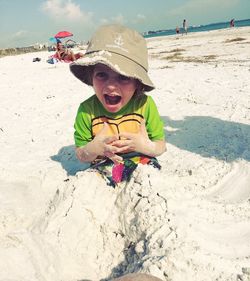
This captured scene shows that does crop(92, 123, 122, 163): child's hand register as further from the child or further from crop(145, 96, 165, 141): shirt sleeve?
crop(145, 96, 165, 141): shirt sleeve

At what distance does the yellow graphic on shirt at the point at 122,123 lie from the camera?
10.0 feet

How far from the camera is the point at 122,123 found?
3.05 m

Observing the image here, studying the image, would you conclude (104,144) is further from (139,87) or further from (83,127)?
(139,87)

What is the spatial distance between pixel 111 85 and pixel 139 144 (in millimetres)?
537

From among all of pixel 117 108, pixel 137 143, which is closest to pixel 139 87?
pixel 117 108

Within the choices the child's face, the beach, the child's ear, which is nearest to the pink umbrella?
the beach

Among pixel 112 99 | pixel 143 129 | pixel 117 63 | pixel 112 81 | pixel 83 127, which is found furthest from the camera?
pixel 83 127

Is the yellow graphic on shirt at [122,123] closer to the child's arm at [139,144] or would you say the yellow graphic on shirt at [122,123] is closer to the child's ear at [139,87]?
the child's arm at [139,144]

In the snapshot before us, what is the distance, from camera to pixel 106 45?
2615 mm

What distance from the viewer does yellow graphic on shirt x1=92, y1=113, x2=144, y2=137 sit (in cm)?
305

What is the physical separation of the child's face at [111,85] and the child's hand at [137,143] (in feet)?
0.94

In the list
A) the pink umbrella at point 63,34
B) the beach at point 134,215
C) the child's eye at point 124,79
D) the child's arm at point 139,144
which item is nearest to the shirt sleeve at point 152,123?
the child's arm at point 139,144

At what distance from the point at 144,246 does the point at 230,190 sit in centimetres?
121

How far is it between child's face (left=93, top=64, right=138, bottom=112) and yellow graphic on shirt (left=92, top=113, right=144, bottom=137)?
0.27m
